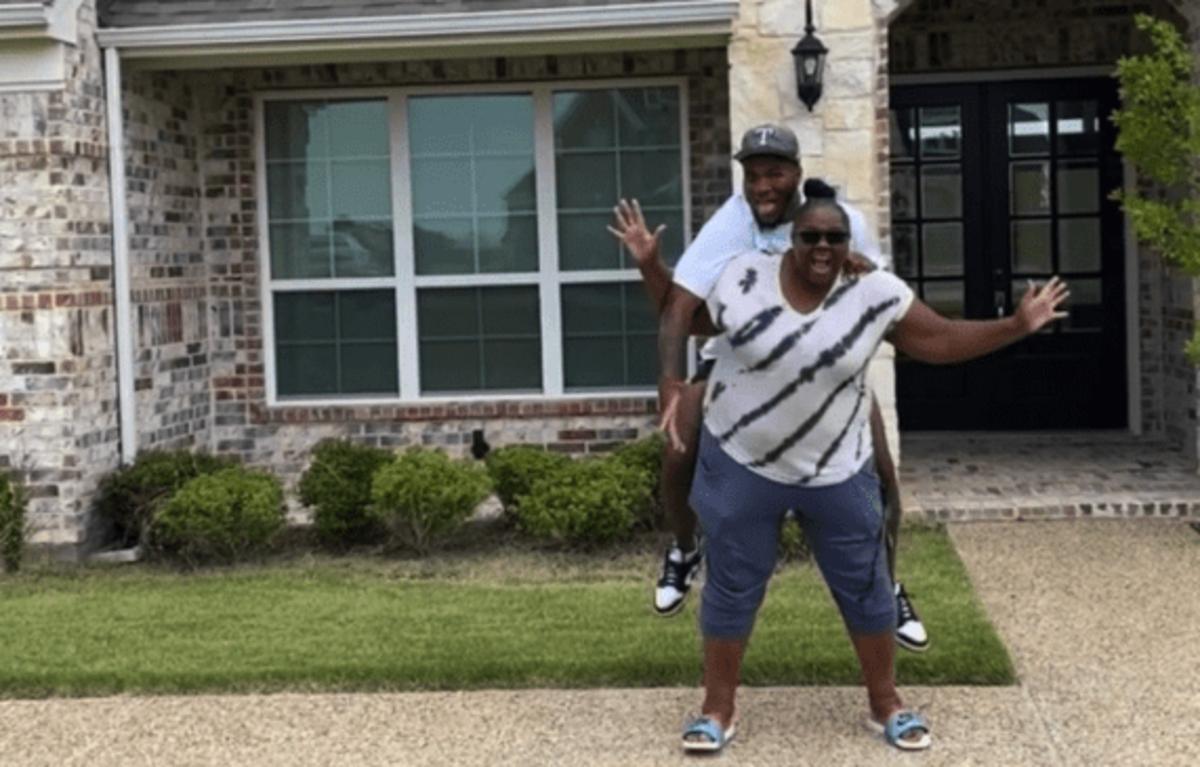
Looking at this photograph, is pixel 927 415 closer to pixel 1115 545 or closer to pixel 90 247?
pixel 1115 545

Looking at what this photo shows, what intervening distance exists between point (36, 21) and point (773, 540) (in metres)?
5.14

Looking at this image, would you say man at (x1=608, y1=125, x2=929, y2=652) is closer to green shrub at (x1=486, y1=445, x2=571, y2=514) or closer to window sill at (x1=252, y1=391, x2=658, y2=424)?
green shrub at (x1=486, y1=445, x2=571, y2=514)

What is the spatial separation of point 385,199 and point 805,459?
5746mm

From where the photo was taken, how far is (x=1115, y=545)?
8.59 metres

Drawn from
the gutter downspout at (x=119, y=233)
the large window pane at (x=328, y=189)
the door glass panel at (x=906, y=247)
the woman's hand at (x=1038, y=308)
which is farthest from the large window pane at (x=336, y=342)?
the woman's hand at (x=1038, y=308)

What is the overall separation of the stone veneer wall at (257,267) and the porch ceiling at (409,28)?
0.80 m

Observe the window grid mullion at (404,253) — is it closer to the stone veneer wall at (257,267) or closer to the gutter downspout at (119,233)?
the stone veneer wall at (257,267)

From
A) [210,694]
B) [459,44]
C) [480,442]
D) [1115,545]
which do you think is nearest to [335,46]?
[459,44]

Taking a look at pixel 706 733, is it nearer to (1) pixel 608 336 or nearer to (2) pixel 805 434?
(2) pixel 805 434

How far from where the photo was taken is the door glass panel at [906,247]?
11.9 meters

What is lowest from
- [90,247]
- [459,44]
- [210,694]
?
[210,694]

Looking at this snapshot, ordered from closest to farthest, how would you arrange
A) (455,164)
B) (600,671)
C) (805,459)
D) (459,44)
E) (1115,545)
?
(805,459) < (600,671) < (1115,545) < (459,44) < (455,164)

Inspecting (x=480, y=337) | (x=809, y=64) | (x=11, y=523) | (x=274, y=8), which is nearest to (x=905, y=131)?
(x=809, y=64)

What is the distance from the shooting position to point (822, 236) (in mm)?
5074
